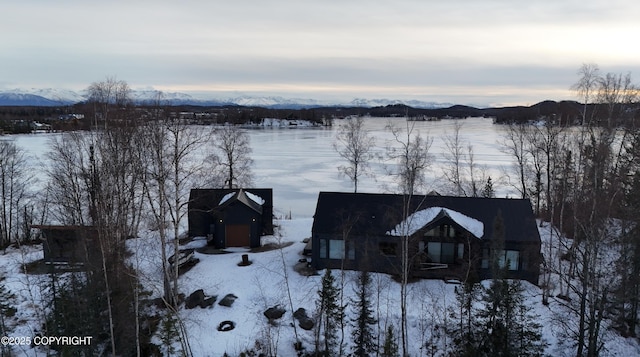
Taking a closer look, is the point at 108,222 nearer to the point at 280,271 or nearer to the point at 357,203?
the point at 280,271

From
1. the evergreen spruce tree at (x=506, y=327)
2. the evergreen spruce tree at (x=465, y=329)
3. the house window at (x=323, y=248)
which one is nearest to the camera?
the evergreen spruce tree at (x=506, y=327)

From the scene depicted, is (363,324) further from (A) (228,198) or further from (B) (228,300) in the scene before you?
(A) (228,198)

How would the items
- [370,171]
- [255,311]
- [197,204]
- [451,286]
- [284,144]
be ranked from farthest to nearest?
[284,144], [370,171], [197,204], [451,286], [255,311]

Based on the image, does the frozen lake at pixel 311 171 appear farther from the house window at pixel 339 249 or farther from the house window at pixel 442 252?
the house window at pixel 339 249

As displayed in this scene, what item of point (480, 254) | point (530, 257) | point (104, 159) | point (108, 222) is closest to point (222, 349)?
point (108, 222)

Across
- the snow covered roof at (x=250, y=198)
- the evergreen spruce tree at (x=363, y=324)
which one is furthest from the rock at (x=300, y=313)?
the snow covered roof at (x=250, y=198)

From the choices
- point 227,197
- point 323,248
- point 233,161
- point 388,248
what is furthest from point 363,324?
point 233,161

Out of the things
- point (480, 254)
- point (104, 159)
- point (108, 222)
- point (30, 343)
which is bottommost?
point (30, 343)
